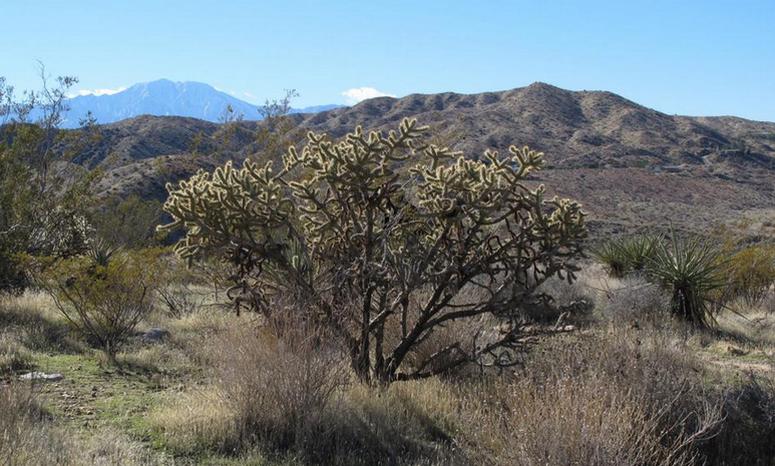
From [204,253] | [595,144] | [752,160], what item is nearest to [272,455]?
[204,253]

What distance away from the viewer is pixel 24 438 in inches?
183

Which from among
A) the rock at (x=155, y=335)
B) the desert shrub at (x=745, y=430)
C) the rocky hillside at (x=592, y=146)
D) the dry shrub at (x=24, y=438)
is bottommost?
the desert shrub at (x=745, y=430)

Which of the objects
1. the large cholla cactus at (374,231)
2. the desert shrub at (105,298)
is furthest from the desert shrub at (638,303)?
the desert shrub at (105,298)

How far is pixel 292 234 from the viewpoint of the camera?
25.5 ft

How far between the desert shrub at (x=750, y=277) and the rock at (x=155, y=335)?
39.6 feet

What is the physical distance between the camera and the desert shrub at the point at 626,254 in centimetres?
1720

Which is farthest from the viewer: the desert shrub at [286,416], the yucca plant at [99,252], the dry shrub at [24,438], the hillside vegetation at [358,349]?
the yucca plant at [99,252]

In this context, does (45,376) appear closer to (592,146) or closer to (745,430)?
(745,430)

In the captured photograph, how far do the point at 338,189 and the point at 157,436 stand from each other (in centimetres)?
280

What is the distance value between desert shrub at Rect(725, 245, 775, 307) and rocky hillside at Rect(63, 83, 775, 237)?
15260 mm

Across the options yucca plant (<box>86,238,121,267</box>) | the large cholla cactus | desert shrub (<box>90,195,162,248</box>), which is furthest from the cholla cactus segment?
desert shrub (<box>90,195,162,248</box>)

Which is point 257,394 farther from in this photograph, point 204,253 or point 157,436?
point 204,253

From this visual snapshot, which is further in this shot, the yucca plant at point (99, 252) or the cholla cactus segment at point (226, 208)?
the yucca plant at point (99, 252)

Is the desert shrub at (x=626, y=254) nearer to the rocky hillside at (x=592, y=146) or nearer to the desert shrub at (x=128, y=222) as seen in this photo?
the desert shrub at (x=128, y=222)
